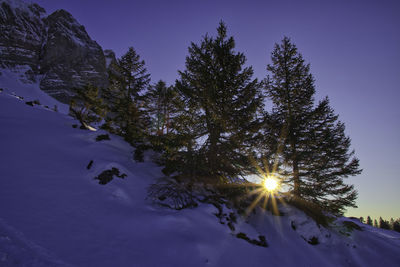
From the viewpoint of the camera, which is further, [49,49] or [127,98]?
[49,49]

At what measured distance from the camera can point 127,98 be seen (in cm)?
1365

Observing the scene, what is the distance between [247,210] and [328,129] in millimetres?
6999

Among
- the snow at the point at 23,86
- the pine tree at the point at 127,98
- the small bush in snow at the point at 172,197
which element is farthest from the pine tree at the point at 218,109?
the snow at the point at 23,86

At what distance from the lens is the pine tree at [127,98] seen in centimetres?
1305

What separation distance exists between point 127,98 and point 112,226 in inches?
458

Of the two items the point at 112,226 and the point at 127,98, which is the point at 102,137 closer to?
the point at 127,98

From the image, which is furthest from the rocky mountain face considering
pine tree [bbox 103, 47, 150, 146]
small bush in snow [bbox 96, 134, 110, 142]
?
small bush in snow [bbox 96, 134, 110, 142]

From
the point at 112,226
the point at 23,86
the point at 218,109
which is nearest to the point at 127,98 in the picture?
the point at 218,109

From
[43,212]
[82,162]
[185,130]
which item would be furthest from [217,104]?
[43,212]

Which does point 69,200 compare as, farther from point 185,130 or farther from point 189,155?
point 185,130

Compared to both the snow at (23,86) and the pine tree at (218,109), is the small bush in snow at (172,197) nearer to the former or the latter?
the pine tree at (218,109)

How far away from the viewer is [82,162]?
7.17 meters

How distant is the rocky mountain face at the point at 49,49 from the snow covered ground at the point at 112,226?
6685cm

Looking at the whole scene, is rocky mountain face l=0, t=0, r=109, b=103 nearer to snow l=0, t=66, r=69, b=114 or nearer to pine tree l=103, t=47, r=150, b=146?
snow l=0, t=66, r=69, b=114
